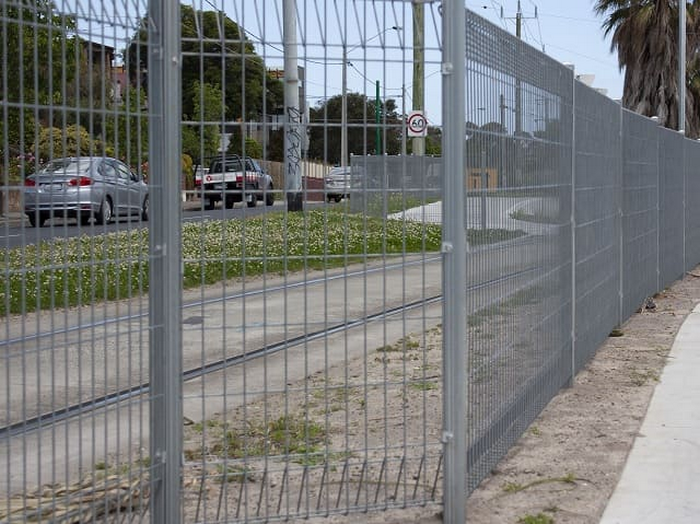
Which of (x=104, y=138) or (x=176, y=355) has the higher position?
(x=104, y=138)

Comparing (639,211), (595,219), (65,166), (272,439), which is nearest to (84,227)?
(65,166)

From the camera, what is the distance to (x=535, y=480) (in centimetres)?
632

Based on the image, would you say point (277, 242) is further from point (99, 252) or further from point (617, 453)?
point (617, 453)

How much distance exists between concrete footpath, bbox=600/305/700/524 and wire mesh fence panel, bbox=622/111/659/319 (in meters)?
2.54

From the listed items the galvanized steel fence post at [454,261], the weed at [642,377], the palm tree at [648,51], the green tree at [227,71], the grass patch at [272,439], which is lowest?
the weed at [642,377]

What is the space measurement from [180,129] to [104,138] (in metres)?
0.53

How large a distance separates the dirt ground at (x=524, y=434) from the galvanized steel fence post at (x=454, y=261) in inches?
5.7

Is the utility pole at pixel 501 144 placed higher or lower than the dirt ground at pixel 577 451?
higher

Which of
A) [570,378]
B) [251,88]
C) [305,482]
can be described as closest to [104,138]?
[251,88]

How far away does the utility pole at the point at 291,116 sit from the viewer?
16.5ft

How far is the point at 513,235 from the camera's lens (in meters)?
6.72

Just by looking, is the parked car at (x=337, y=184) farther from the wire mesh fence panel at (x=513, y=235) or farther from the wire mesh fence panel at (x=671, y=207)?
the wire mesh fence panel at (x=671, y=207)

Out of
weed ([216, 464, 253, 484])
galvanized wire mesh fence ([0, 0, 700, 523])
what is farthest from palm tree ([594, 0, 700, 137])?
weed ([216, 464, 253, 484])

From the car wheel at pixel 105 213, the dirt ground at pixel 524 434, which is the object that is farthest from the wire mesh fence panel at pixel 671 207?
the car wheel at pixel 105 213
